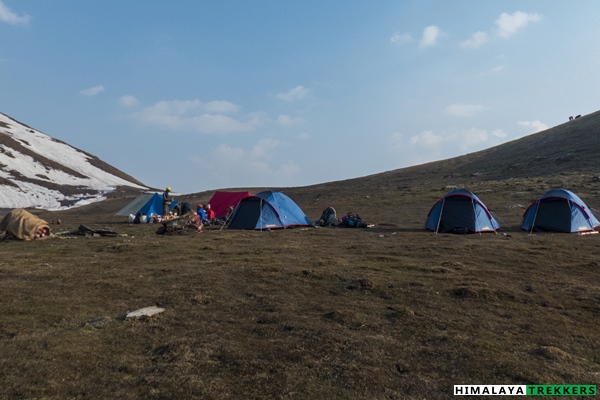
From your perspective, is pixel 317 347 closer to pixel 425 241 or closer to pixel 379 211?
pixel 425 241

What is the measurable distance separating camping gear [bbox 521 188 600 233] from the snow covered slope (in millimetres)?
64036

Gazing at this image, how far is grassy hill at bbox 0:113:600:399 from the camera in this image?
534 cm

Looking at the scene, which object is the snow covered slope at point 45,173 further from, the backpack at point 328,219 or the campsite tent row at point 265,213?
the backpack at point 328,219

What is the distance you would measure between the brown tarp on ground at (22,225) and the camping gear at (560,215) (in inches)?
901

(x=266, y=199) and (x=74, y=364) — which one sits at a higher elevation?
(x=266, y=199)

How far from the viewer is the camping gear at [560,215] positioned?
2036cm

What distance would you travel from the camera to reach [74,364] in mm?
5621

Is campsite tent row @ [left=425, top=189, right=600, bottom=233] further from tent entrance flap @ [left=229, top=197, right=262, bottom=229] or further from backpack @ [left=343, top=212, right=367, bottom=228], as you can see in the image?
tent entrance flap @ [left=229, top=197, right=262, bottom=229]

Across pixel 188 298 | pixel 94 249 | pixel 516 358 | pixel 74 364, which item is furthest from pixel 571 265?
pixel 94 249

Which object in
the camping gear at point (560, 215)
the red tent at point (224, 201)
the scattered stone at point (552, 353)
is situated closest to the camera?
the scattered stone at point (552, 353)

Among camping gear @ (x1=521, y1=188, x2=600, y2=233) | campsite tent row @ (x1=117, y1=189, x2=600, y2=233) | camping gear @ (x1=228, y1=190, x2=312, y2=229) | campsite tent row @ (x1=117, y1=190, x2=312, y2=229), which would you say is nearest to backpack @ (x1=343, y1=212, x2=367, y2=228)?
campsite tent row @ (x1=117, y1=190, x2=312, y2=229)

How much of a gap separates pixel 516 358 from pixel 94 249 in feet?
48.2

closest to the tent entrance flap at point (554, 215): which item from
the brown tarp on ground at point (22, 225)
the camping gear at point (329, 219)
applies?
the camping gear at point (329, 219)

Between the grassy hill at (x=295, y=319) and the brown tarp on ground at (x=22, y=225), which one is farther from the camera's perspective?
the brown tarp on ground at (x=22, y=225)
